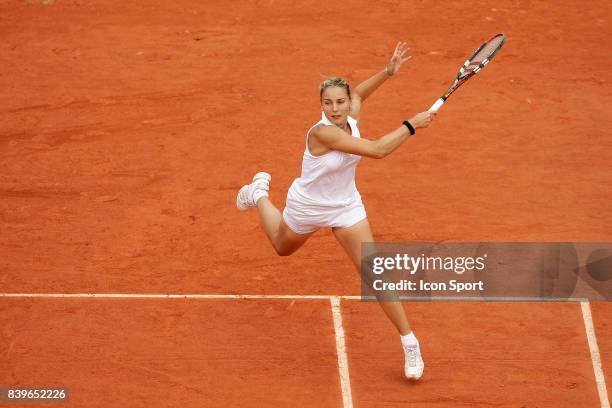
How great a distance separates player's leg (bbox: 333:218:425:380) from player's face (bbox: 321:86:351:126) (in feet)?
2.87

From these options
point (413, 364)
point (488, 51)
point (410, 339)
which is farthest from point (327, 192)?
point (488, 51)

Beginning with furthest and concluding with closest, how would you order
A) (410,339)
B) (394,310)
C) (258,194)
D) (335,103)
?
(258,194), (410,339), (394,310), (335,103)

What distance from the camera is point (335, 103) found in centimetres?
741

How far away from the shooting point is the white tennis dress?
7.60 m

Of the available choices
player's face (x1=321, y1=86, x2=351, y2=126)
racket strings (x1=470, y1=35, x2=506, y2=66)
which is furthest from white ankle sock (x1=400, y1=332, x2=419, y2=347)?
racket strings (x1=470, y1=35, x2=506, y2=66)

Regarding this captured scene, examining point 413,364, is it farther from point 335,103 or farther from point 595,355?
point 335,103

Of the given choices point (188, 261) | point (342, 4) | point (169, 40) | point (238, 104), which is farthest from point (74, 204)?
point (342, 4)

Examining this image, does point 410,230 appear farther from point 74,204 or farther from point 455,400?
point 74,204

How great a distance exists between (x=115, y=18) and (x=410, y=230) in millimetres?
6574

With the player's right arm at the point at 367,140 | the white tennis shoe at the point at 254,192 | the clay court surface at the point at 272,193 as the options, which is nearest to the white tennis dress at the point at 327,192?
the player's right arm at the point at 367,140

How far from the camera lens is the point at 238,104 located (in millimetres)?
12391

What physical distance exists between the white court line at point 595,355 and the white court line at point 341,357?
1981mm

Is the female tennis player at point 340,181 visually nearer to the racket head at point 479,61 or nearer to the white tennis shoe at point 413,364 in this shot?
the white tennis shoe at point 413,364

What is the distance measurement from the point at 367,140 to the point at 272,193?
3.52 m
